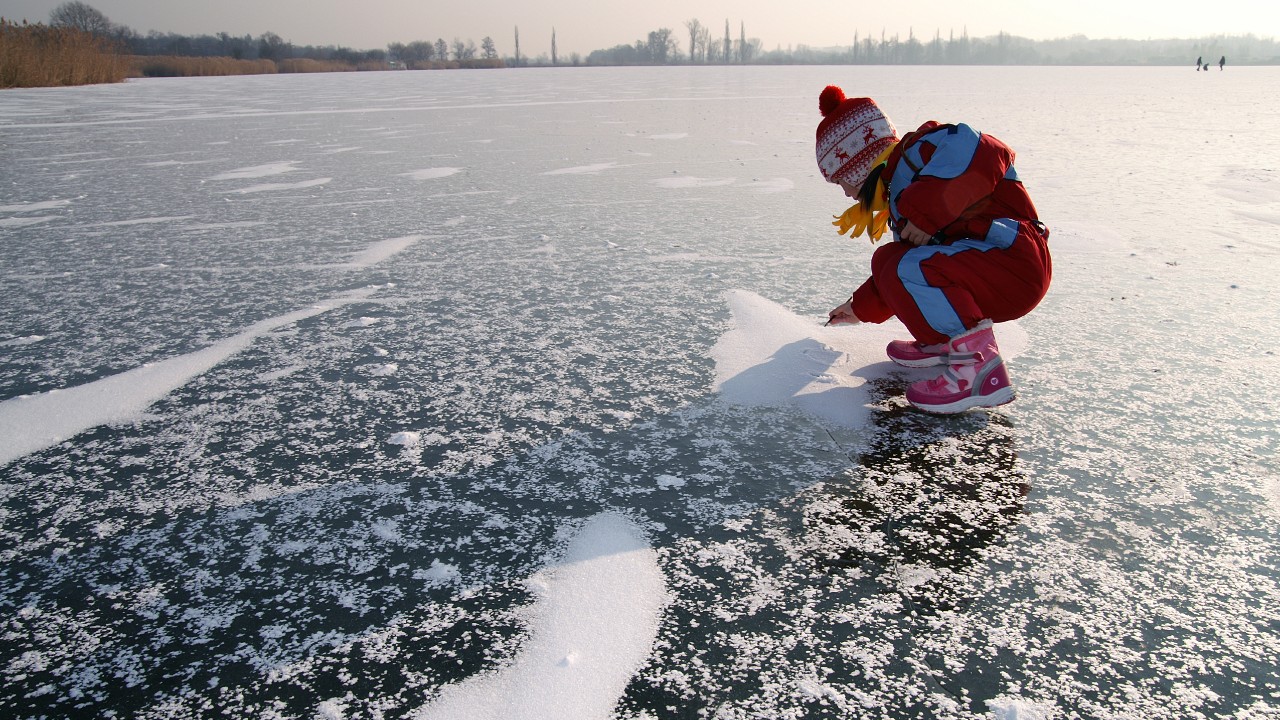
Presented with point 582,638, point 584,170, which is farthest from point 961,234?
point 584,170

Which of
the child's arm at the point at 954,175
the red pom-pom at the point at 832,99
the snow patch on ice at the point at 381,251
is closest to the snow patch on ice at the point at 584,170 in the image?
the snow patch on ice at the point at 381,251

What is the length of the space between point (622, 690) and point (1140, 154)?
763 centimetres

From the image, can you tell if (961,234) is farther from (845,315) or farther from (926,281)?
(845,315)

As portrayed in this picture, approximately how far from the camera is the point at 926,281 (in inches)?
78.4

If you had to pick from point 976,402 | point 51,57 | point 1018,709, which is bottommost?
point 1018,709

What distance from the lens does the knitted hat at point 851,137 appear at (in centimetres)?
211

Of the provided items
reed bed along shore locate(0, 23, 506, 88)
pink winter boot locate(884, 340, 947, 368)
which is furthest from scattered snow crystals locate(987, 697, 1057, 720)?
reed bed along shore locate(0, 23, 506, 88)

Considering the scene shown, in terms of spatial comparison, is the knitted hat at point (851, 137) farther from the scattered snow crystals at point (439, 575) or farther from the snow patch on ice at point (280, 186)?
the snow patch on ice at point (280, 186)

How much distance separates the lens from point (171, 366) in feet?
7.38

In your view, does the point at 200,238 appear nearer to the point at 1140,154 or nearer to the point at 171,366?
the point at 171,366

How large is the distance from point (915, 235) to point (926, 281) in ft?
0.41

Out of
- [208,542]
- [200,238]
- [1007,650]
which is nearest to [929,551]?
[1007,650]

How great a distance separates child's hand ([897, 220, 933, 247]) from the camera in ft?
6.51

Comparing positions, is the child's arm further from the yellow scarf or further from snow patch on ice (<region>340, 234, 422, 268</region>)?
snow patch on ice (<region>340, 234, 422, 268</region>)
